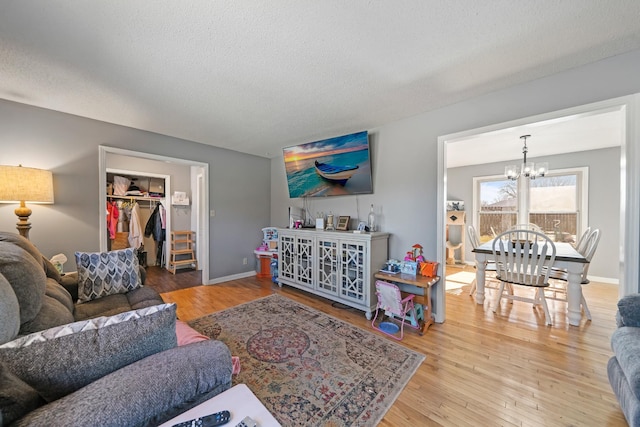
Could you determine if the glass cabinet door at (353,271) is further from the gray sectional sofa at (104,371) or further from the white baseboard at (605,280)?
the white baseboard at (605,280)

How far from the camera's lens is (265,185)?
4.62 m

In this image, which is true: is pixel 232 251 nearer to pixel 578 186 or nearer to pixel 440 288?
pixel 440 288

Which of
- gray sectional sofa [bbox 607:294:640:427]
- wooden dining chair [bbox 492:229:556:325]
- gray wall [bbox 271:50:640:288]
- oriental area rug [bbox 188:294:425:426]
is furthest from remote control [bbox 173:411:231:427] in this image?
wooden dining chair [bbox 492:229:556:325]

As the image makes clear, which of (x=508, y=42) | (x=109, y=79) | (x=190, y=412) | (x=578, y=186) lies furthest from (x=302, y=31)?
(x=578, y=186)

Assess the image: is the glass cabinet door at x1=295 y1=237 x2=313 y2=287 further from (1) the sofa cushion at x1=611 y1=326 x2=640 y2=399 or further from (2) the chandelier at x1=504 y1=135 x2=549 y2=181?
(2) the chandelier at x1=504 y1=135 x2=549 y2=181

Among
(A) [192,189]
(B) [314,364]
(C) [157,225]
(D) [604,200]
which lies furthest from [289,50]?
(D) [604,200]

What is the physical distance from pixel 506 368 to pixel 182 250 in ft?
16.9

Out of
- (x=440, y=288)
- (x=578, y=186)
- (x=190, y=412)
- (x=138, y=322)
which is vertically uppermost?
(x=578, y=186)

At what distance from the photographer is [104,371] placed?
2.55 feet

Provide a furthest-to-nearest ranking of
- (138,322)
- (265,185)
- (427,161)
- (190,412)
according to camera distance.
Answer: (265,185) → (427,161) → (138,322) → (190,412)

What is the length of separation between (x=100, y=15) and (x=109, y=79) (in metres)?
0.82

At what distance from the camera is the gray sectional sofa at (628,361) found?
1.10 m

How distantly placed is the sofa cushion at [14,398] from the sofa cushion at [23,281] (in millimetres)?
643

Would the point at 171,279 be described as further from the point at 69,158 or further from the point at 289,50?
the point at 289,50
